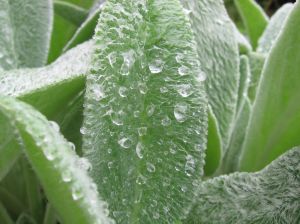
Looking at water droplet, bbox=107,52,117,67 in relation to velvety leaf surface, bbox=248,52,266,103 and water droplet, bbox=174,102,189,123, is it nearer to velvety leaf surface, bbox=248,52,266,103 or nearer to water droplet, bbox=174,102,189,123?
water droplet, bbox=174,102,189,123

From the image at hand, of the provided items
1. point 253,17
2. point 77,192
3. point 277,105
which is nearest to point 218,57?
point 277,105

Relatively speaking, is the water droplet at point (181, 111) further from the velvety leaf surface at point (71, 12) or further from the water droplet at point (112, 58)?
the velvety leaf surface at point (71, 12)

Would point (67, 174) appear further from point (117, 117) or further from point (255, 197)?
point (255, 197)

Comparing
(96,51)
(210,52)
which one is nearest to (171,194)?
(96,51)

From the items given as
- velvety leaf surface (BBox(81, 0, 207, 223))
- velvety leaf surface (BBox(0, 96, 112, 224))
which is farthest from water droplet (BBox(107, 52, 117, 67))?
velvety leaf surface (BBox(0, 96, 112, 224))

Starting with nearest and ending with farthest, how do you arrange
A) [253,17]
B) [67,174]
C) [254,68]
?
1. [67,174]
2. [254,68]
3. [253,17]

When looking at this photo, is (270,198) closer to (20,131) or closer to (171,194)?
(171,194)

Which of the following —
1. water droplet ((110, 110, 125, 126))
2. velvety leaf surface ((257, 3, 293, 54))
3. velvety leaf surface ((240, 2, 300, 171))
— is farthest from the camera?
velvety leaf surface ((257, 3, 293, 54))
